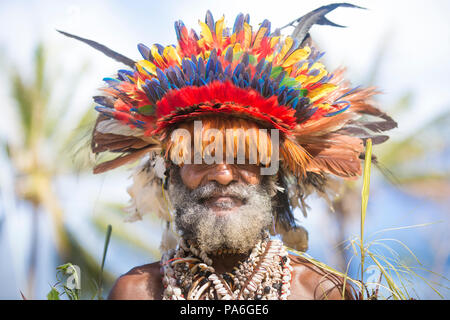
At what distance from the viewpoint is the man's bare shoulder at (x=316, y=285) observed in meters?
2.40

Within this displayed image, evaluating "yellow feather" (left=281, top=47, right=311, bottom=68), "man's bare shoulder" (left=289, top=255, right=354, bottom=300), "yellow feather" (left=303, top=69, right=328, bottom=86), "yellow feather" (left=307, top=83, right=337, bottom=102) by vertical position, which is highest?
"yellow feather" (left=281, top=47, right=311, bottom=68)

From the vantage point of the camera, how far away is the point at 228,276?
2.46 meters

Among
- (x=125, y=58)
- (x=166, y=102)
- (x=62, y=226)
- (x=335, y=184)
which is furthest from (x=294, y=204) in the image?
(x=62, y=226)

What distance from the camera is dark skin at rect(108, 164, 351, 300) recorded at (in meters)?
2.42

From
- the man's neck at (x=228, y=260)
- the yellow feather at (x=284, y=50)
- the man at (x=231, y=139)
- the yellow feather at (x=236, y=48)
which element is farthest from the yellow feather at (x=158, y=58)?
A: the man's neck at (x=228, y=260)

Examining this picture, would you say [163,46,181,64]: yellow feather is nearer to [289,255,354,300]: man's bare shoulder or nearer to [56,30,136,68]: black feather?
[56,30,136,68]: black feather

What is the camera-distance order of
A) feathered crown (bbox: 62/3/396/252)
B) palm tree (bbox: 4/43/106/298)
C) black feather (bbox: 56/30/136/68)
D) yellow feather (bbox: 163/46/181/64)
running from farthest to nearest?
palm tree (bbox: 4/43/106/298) < black feather (bbox: 56/30/136/68) < yellow feather (bbox: 163/46/181/64) < feathered crown (bbox: 62/3/396/252)

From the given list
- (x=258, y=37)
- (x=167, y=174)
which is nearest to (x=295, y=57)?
(x=258, y=37)

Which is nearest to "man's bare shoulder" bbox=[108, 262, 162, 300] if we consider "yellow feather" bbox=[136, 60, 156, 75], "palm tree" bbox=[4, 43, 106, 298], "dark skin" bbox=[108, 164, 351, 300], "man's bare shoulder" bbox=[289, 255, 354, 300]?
"dark skin" bbox=[108, 164, 351, 300]

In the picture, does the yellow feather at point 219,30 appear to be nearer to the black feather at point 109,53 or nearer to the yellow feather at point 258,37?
the yellow feather at point 258,37

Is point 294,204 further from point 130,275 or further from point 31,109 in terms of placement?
point 31,109

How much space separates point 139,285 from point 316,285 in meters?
0.97

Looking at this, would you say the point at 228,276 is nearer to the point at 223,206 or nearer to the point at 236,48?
the point at 223,206
